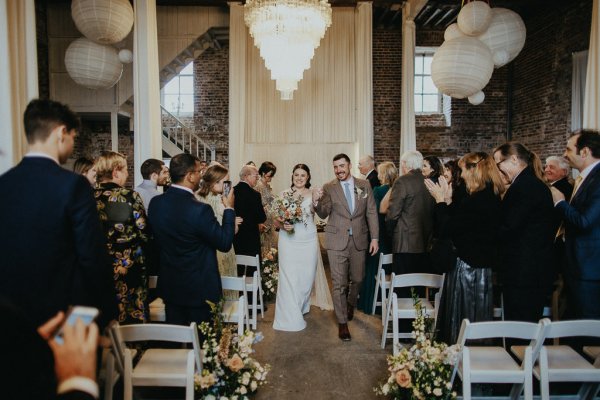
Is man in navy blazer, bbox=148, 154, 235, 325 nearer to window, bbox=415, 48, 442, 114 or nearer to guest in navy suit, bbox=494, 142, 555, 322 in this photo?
guest in navy suit, bbox=494, 142, 555, 322

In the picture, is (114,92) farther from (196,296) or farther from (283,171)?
(196,296)

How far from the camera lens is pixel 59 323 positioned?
A: 46.4 inches

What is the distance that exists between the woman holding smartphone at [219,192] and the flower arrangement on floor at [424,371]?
5.07 feet

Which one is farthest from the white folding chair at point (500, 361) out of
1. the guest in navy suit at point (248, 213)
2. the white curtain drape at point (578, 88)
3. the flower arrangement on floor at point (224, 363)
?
the white curtain drape at point (578, 88)

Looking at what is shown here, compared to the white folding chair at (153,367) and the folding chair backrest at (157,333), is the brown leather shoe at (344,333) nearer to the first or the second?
the white folding chair at (153,367)

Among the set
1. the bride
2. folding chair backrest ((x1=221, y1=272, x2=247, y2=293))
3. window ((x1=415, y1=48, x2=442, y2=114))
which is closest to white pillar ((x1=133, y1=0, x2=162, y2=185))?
the bride

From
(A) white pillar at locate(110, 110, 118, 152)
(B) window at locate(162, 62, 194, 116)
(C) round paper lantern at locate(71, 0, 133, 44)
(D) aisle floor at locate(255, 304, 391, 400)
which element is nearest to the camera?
(D) aisle floor at locate(255, 304, 391, 400)

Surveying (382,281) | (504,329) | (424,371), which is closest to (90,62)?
(382,281)

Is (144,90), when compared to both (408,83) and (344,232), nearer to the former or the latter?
(344,232)

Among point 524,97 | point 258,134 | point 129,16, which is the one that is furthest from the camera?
point 524,97

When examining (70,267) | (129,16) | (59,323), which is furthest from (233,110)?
(59,323)

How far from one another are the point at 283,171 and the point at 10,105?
7.24m

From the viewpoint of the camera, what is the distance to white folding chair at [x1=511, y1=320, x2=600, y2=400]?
2.44 meters

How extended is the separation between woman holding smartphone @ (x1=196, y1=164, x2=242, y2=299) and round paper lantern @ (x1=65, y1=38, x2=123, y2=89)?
329 cm
